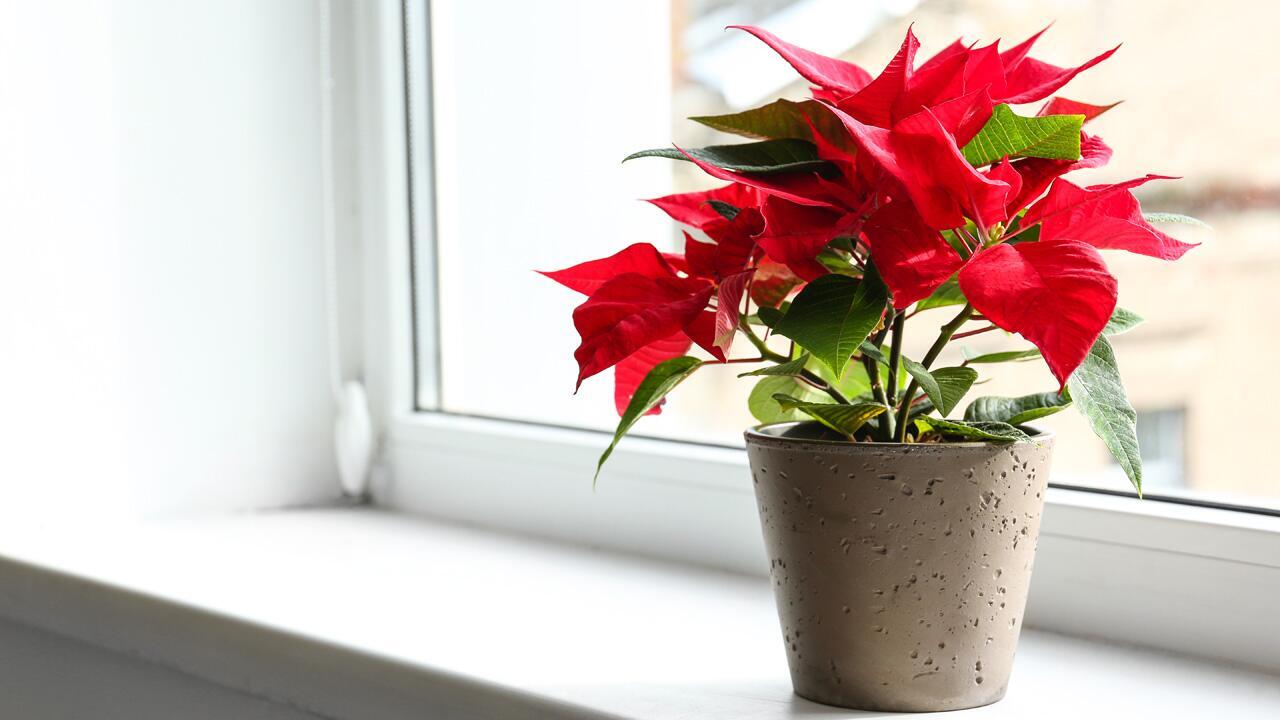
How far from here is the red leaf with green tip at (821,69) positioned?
571 mm

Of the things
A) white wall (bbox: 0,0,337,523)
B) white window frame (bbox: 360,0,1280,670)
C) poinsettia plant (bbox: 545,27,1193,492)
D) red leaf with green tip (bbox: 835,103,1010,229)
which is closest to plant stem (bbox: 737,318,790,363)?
poinsettia plant (bbox: 545,27,1193,492)

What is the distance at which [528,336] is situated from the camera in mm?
1269

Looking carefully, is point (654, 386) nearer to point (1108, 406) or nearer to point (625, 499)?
point (1108, 406)

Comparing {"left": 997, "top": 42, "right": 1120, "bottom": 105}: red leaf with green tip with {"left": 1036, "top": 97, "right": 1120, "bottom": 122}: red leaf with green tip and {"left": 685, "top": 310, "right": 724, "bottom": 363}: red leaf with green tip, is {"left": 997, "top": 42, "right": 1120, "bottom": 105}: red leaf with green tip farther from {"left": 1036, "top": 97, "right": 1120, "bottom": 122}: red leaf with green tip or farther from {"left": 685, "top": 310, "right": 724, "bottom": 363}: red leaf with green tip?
{"left": 685, "top": 310, "right": 724, "bottom": 363}: red leaf with green tip

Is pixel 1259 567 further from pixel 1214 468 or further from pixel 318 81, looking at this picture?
pixel 318 81

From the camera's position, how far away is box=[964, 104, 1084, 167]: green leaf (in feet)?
1.71

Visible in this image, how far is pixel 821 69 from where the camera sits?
59 cm

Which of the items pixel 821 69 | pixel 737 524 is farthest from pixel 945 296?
pixel 737 524

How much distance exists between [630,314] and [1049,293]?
19 cm

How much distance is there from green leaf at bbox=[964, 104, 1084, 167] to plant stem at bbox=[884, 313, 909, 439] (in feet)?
0.29

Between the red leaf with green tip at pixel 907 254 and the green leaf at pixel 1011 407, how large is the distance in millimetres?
116

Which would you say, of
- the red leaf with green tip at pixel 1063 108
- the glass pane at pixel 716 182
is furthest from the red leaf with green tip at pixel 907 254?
the glass pane at pixel 716 182

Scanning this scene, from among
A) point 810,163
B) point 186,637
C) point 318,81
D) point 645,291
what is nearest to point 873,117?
point 810,163

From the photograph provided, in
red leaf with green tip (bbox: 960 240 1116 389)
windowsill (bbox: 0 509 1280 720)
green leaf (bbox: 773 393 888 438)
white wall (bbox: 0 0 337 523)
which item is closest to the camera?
red leaf with green tip (bbox: 960 240 1116 389)
